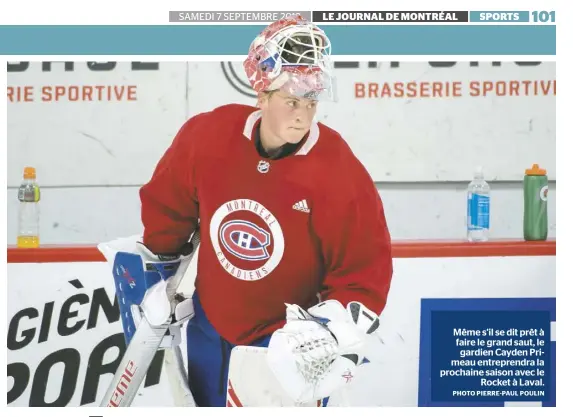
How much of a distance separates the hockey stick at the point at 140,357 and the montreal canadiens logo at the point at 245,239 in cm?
22

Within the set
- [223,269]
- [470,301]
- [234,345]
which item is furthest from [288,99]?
[470,301]

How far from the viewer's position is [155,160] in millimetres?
3545

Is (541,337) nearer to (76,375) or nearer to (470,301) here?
(470,301)

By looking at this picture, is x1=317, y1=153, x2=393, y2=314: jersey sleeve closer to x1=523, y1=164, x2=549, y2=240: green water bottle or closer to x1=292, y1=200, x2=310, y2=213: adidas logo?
x1=292, y1=200, x2=310, y2=213: adidas logo

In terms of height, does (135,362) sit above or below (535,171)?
below

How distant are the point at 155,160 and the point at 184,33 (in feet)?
2.43

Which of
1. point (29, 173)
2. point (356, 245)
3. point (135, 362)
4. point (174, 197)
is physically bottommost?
point (135, 362)

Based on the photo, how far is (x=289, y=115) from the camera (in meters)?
2.24
